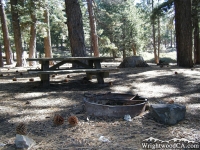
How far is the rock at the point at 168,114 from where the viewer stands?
262cm

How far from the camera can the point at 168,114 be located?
8.61ft

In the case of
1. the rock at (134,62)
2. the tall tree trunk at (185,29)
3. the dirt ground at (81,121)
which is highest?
the tall tree trunk at (185,29)

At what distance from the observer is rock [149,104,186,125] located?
2623 mm

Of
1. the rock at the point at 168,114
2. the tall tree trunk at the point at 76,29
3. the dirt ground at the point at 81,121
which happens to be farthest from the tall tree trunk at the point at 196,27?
the rock at the point at 168,114

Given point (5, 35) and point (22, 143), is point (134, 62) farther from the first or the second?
point (5, 35)

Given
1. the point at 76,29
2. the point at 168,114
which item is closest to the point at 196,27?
the point at 76,29

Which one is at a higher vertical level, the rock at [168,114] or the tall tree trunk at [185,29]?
the tall tree trunk at [185,29]

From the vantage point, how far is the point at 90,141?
2240 mm

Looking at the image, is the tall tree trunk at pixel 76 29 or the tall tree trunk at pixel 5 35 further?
the tall tree trunk at pixel 5 35

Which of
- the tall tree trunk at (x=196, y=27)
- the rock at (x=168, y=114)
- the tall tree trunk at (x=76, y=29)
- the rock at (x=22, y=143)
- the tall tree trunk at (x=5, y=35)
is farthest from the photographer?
the tall tree trunk at (x=5, y=35)

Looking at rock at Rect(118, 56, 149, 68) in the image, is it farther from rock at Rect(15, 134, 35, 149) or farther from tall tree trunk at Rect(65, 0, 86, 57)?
rock at Rect(15, 134, 35, 149)

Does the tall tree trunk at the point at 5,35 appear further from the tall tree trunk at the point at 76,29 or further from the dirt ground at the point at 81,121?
the dirt ground at the point at 81,121

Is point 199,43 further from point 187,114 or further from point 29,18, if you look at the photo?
point 187,114

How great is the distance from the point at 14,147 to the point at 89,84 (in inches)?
140
